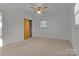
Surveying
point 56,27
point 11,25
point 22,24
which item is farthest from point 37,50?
point 56,27

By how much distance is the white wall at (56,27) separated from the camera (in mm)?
8250

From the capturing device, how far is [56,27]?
369 inches

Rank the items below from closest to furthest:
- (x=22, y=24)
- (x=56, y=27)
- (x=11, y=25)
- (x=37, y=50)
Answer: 1. (x=37, y=50)
2. (x=11, y=25)
3. (x=22, y=24)
4. (x=56, y=27)

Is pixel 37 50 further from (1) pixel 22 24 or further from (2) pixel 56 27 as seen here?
(2) pixel 56 27

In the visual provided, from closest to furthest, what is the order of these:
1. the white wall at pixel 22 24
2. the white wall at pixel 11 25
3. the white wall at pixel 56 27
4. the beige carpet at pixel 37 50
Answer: the beige carpet at pixel 37 50, the white wall at pixel 11 25, the white wall at pixel 22 24, the white wall at pixel 56 27

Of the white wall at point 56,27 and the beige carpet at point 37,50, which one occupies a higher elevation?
the white wall at point 56,27

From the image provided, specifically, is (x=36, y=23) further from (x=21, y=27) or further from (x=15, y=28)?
(x=15, y=28)

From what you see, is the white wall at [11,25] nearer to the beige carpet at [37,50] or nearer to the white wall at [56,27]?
the beige carpet at [37,50]

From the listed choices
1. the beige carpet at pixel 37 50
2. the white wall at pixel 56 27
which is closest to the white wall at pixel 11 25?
the beige carpet at pixel 37 50

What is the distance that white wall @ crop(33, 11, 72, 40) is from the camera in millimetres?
8250

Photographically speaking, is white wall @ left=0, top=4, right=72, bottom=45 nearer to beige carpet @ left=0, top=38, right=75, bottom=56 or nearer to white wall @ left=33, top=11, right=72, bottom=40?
white wall @ left=33, top=11, right=72, bottom=40

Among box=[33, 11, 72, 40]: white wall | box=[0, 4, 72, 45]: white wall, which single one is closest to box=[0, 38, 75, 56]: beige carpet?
box=[0, 4, 72, 45]: white wall

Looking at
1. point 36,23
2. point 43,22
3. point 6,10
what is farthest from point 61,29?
point 6,10

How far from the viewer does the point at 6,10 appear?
5.93m
